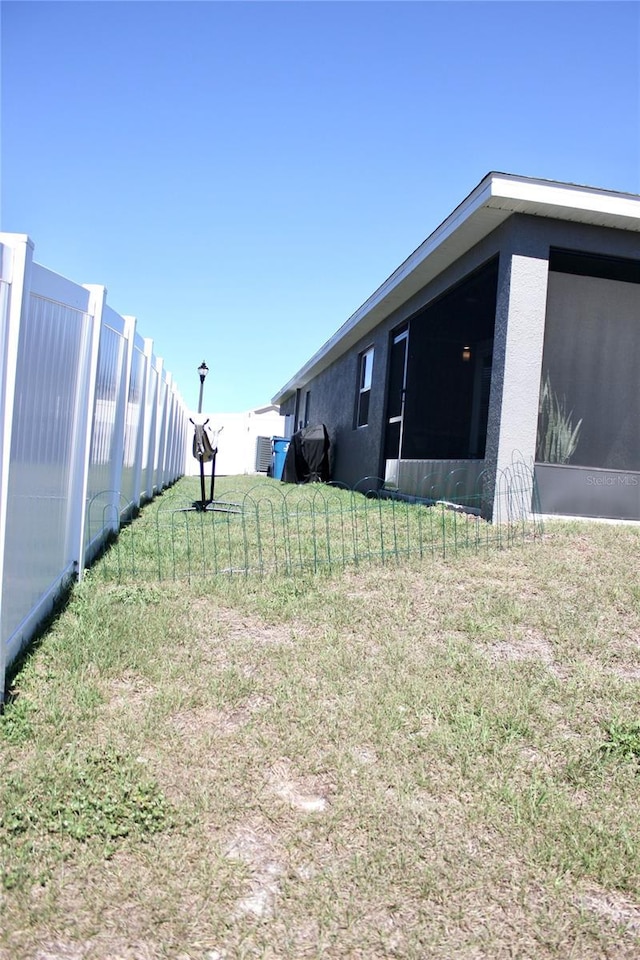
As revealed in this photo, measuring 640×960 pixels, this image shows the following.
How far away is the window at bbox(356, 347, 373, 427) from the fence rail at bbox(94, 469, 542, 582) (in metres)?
6.15

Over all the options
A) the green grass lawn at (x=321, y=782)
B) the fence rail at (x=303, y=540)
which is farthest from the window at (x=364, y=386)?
the green grass lawn at (x=321, y=782)

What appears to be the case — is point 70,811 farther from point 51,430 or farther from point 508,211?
point 508,211

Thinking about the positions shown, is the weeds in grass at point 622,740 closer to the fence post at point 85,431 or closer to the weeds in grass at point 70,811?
the weeds in grass at point 70,811

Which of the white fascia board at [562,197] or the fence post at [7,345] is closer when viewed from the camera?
the fence post at [7,345]

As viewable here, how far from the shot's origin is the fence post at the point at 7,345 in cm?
292

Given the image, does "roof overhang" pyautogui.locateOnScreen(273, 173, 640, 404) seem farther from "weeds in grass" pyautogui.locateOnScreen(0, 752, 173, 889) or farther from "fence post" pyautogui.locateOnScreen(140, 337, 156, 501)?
"weeds in grass" pyautogui.locateOnScreen(0, 752, 173, 889)

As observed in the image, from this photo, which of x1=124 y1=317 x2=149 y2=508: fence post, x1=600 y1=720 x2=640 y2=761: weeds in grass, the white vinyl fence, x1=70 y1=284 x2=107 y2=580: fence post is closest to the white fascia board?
the white vinyl fence

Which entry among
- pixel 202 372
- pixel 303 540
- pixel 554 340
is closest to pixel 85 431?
pixel 303 540

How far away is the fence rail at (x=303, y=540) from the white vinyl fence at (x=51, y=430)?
447 millimetres

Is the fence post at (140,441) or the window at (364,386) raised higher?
the window at (364,386)

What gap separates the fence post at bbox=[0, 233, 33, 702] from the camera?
2.92 metres

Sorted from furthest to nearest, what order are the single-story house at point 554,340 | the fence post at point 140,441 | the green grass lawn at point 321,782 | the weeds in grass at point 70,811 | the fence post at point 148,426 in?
the fence post at point 148,426, the fence post at point 140,441, the single-story house at point 554,340, the weeds in grass at point 70,811, the green grass lawn at point 321,782

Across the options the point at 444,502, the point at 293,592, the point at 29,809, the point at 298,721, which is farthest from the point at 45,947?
the point at 444,502

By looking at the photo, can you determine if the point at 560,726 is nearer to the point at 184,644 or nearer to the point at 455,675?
the point at 455,675
